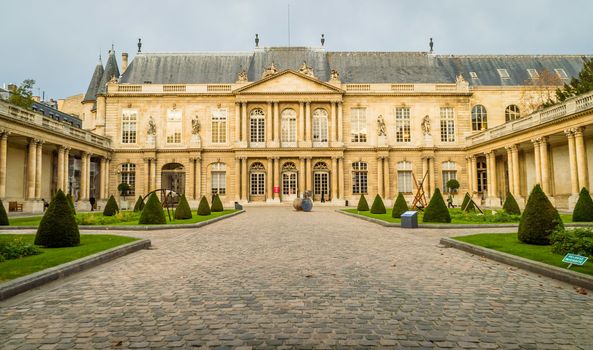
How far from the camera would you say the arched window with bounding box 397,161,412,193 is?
125 feet

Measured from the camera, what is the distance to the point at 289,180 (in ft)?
125

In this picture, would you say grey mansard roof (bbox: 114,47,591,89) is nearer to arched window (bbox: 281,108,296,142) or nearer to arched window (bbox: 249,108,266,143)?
arched window (bbox: 249,108,266,143)

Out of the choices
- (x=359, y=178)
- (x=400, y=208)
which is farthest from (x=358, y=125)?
(x=400, y=208)

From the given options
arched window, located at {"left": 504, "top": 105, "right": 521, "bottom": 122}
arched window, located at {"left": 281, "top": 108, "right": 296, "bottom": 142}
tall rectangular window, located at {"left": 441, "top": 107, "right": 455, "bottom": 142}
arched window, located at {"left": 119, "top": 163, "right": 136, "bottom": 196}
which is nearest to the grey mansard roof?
arched window, located at {"left": 504, "top": 105, "right": 521, "bottom": 122}

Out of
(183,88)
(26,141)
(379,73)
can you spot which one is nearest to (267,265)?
(26,141)

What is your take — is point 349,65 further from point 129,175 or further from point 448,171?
point 129,175

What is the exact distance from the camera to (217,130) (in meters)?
38.5

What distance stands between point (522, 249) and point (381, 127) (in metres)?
30.5

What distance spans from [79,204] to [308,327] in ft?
104

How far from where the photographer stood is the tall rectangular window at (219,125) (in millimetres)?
38375

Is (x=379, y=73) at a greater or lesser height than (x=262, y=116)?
greater

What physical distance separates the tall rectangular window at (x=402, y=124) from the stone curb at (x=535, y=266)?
100 feet

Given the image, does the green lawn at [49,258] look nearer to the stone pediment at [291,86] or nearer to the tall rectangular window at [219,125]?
the tall rectangular window at [219,125]

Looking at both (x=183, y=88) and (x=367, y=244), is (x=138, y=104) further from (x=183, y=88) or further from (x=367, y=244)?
(x=367, y=244)
